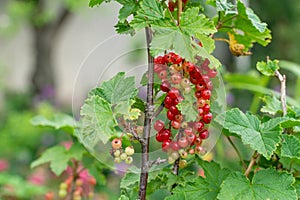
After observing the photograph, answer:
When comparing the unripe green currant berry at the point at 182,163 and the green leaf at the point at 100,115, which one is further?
the unripe green currant berry at the point at 182,163

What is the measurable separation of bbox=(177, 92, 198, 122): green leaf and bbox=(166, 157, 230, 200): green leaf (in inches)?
4.3

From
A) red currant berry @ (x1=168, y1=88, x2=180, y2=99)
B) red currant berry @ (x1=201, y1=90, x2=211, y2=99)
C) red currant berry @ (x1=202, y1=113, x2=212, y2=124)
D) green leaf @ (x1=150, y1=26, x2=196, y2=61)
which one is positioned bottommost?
red currant berry @ (x1=202, y1=113, x2=212, y2=124)

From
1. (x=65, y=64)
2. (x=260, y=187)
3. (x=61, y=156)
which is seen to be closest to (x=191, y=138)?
(x=260, y=187)

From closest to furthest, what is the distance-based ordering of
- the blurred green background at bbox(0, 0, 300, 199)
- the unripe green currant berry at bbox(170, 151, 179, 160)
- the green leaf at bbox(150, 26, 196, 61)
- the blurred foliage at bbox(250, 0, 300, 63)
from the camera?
the green leaf at bbox(150, 26, 196, 61) → the unripe green currant berry at bbox(170, 151, 179, 160) → the blurred green background at bbox(0, 0, 300, 199) → the blurred foliage at bbox(250, 0, 300, 63)

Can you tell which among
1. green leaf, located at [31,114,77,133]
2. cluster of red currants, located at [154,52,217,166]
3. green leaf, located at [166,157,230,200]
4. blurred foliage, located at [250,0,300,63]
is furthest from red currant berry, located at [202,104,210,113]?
blurred foliage, located at [250,0,300,63]

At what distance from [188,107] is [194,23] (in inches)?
4.4

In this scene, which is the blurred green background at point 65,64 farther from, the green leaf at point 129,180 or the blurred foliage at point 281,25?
the green leaf at point 129,180

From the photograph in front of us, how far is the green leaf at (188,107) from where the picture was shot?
2.40 feet

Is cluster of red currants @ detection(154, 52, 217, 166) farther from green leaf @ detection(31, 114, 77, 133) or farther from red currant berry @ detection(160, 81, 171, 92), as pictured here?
green leaf @ detection(31, 114, 77, 133)

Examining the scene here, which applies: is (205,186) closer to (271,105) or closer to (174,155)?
(174,155)

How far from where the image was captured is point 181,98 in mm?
737

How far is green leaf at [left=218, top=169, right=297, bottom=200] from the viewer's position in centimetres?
75

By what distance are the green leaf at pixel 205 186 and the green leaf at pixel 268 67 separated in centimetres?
16

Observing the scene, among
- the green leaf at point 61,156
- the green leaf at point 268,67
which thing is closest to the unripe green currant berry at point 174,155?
the green leaf at point 268,67
